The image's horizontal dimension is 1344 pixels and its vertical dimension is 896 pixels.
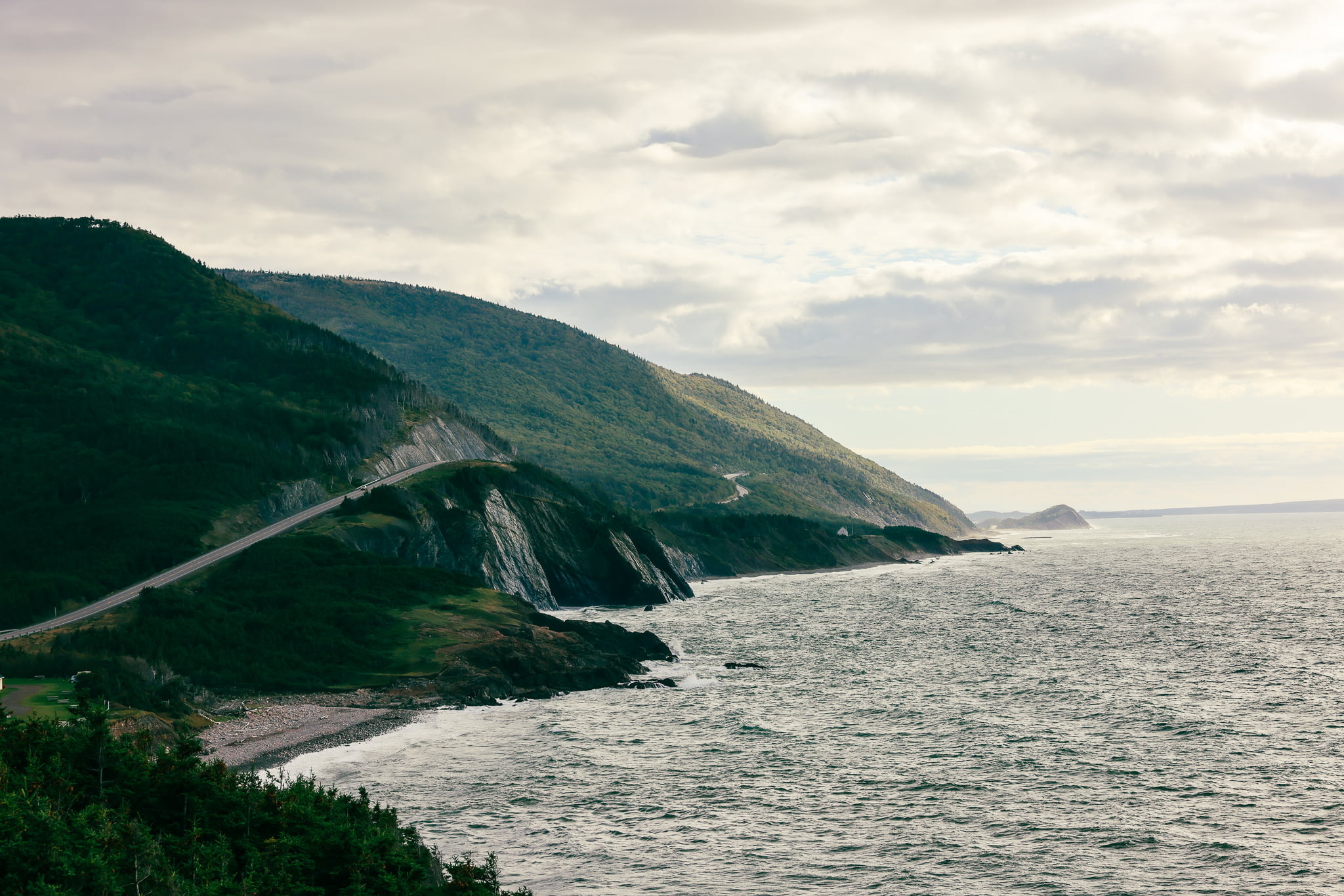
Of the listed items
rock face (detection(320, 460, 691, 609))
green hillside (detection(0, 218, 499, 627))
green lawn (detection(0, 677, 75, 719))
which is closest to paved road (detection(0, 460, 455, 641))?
green hillside (detection(0, 218, 499, 627))

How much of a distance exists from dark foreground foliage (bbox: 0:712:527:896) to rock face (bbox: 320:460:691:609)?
7685cm

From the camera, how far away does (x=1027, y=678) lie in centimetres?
8131

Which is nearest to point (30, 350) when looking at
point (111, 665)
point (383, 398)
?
point (383, 398)

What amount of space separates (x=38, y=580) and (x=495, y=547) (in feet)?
178

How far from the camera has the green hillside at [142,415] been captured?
97750 millimetres

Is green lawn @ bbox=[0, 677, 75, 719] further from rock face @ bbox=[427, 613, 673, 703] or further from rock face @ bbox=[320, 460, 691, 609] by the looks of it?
rock face @ bbox=[320, 460, 691, 609]

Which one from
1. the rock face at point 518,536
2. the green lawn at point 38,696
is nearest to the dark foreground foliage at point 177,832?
the green lawn at point 38,696

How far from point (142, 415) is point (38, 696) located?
8363cm

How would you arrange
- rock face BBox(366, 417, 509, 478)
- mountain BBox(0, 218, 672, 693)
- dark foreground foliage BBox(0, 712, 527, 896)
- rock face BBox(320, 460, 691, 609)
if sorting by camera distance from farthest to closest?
rock face BBox(366, 417, 509, 478), rock face BBox(320, 460, 691, 609), mountain BBox(0, 218, 672, 693), dark foreground foliage BBox(0, 712, 527, 896)

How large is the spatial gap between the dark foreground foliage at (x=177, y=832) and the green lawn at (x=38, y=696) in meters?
16.1

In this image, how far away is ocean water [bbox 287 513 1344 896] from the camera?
38156 mm

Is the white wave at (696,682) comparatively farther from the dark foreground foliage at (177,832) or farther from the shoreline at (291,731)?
the dark foreground foliage at (177,832)

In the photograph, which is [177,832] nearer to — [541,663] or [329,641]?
[329,641]

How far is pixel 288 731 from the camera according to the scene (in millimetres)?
61094
